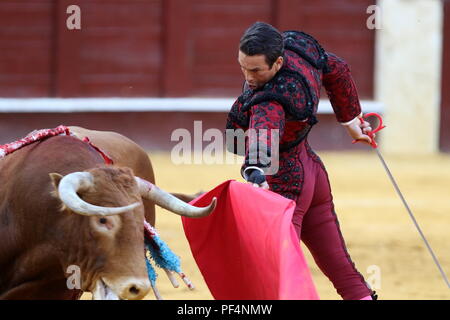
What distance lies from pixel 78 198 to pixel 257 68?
0.71 metres

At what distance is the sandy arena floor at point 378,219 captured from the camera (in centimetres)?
496

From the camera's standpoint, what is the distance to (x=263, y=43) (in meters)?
3.07

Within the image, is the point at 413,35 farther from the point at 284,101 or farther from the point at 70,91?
the point at 284,101

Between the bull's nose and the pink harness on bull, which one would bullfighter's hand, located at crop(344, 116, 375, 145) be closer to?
the pink harness on bull

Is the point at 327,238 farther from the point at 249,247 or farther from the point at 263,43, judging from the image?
the point at 263,43

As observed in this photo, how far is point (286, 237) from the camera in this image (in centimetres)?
293

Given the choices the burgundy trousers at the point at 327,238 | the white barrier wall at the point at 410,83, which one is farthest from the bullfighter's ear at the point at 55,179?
the white barrier wall at the point at 410,83

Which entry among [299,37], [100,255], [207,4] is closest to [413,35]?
[207,4]

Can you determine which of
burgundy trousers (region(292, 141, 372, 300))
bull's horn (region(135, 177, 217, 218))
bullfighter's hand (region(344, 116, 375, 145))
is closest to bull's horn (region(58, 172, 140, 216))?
bull's horn (region(135, 177, 217, 218))

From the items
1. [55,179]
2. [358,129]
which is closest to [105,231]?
[55,179]

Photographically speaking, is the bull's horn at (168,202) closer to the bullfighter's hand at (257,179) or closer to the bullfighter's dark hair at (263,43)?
the bullfighter's hand at (257,179)

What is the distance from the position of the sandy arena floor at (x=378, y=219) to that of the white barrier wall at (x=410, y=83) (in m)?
0.36

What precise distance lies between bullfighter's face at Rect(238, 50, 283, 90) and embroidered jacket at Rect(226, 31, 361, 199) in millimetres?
23

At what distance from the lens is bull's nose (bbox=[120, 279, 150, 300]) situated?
2.85 m
